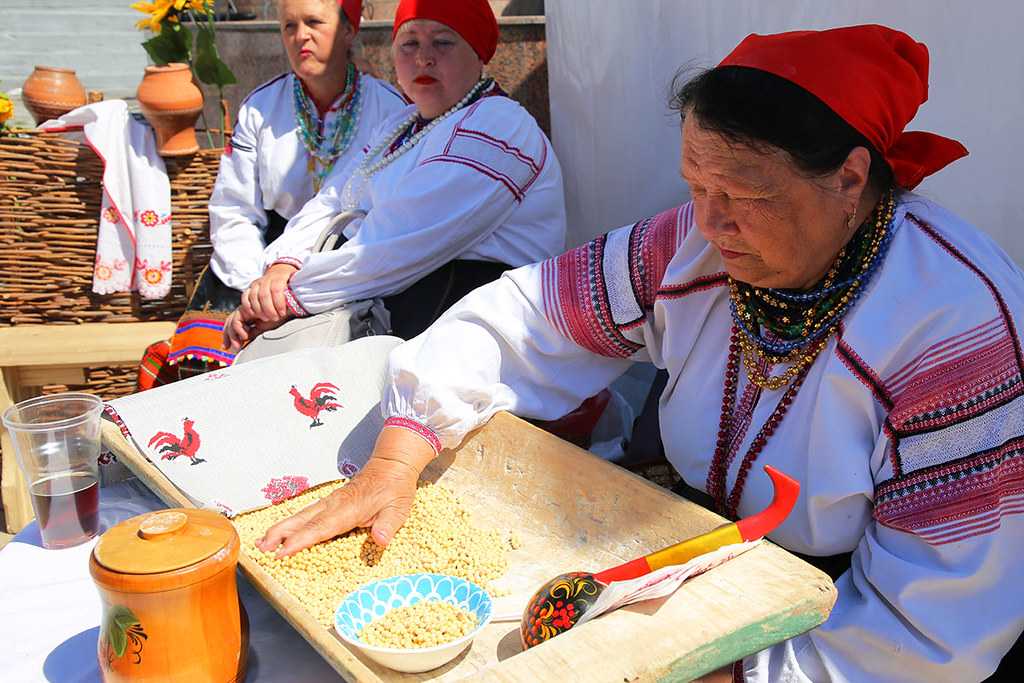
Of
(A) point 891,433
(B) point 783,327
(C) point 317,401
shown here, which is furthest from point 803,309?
(C) point 317,401

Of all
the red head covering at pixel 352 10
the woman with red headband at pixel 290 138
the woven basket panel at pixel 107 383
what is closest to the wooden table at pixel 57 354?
the woven basket panel at pixel 107 383

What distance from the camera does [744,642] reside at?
113cm

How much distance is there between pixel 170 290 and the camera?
4.26 meters

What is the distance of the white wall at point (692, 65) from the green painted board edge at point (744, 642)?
3.70 ft

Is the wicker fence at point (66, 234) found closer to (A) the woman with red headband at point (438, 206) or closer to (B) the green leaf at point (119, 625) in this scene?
(A) the woman with red headband at point (438, 206)

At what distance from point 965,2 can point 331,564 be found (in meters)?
1.60

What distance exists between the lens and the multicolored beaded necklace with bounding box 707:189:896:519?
5.01 feet

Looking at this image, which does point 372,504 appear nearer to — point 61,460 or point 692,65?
point 61,460

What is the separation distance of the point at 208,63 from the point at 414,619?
11.6 ft

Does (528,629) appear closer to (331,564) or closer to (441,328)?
(331,564)

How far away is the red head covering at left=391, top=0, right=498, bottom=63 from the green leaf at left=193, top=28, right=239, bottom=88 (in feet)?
4.76

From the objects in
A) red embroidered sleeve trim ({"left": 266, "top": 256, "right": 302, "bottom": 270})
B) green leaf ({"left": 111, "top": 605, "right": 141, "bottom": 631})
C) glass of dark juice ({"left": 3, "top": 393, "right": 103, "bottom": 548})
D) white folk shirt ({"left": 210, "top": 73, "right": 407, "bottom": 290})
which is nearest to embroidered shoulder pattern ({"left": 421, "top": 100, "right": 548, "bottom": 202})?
red embroidered sleeve trim ({"left": 266, "top": 256, "right": 302, "bottom": 270})

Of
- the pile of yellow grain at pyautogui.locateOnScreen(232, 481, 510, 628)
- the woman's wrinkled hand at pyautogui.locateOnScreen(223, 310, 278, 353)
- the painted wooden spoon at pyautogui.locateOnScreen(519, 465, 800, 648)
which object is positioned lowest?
the woman's wrinkled hand at pyautogui.locateOnScreen(223, 310, 278, 353)

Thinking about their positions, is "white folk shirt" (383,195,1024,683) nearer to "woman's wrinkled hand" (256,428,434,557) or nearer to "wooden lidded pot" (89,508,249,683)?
"woman's wrinkled hand" (256,428,434,557)
